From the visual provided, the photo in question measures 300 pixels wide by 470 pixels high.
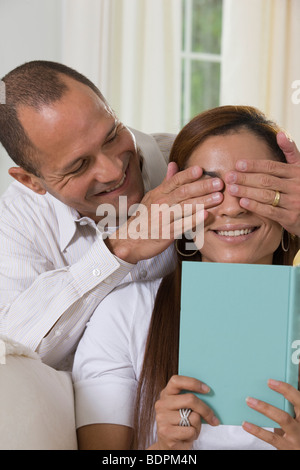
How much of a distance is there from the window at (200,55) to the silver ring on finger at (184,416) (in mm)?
2638

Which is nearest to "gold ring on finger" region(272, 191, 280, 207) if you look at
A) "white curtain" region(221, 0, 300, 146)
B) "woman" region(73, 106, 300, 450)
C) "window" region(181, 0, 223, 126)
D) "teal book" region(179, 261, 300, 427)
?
"woman" region(73, 106, 300, 450)

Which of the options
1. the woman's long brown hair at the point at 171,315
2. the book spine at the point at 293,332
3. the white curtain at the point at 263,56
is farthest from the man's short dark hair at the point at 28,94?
the white curtain at the point at 263,56

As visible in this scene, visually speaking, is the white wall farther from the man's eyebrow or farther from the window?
the man's eyebrow

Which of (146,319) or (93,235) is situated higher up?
(93,235)

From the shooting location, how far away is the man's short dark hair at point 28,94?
141 centimetres

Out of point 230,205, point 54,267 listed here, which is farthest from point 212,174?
point 54,267

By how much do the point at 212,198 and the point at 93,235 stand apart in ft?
1.74

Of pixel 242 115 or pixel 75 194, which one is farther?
pixel 75 194

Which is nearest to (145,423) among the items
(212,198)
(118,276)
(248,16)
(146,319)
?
(146,319)

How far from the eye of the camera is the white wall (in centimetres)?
273

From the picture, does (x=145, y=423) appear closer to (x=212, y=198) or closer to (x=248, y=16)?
(x=212, y=198)

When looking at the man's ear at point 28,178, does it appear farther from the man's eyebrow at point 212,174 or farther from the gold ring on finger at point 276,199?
the gold ring on finger at point 276,199

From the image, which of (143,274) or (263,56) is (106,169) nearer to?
(143,274)

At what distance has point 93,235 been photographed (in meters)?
1.64
